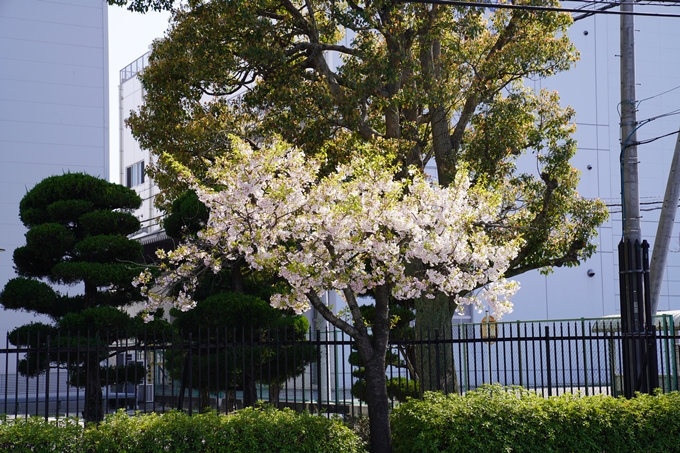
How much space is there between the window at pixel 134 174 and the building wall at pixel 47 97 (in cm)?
1123

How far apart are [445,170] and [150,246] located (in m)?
17.0

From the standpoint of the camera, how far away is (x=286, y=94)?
51.9ft

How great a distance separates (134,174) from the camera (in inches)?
1630

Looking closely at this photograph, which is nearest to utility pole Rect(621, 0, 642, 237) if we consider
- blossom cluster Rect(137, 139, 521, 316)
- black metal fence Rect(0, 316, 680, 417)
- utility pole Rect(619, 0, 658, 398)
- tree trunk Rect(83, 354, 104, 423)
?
utility pole Rect(619, 0, 658, 398)

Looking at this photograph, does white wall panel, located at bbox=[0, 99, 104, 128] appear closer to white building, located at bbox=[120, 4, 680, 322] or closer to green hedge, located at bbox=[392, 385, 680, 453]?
white building, located at bbox=[120, 4, 680, 322]

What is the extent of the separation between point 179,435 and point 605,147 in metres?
25.6

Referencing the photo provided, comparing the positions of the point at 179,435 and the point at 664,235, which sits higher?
the point at 664,235

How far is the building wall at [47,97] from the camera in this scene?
27.5 m

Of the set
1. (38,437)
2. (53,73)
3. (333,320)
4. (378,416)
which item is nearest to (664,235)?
(378,416)

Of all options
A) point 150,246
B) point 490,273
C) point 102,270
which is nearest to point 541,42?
point 490,273

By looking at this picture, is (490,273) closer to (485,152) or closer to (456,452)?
(456,452)

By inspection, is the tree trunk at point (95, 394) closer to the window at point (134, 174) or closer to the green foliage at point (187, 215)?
the green foliage at point (187, 215)

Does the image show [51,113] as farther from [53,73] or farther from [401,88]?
[401,88]

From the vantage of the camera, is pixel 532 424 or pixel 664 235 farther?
pixel 664 235
